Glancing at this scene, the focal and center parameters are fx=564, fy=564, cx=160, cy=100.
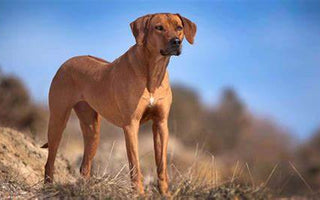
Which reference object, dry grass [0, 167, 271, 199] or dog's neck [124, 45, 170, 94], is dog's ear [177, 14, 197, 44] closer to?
dog's neck [124, 45, 170, 94]

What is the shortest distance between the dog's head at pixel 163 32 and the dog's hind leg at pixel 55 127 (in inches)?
83.5

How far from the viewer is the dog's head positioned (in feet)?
23.8

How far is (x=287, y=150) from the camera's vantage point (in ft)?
114

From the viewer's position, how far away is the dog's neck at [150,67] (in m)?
7.61

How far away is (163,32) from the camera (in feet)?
24.1

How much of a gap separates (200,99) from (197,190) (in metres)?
31.0

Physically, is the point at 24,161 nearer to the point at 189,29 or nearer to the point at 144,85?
the point at 144,85

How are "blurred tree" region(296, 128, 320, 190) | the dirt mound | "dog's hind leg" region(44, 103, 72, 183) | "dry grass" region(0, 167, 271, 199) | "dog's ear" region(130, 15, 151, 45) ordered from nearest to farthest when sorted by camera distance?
"dry grass" region(0, 167, 271, 199), "dog's ear" region(130, 15, 151, 45), "dog's hind leg" region(44, 103, 72, 183), the dirt mound, "blurred tree" region(296, 128, 320, 190)

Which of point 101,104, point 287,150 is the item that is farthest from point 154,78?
point 287,150

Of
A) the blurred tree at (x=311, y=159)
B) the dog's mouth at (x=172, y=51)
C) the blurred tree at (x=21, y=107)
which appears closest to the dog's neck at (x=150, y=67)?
the dog's mouth at (x=172, y=51)

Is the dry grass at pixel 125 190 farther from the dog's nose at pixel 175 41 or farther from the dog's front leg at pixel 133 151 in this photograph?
the dog's nose at pixel 175 41

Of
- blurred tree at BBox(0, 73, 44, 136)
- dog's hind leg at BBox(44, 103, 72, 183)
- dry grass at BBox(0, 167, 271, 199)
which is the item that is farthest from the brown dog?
blurred tree at BBox(0, 73, 44, 136)

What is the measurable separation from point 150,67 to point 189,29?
78cm

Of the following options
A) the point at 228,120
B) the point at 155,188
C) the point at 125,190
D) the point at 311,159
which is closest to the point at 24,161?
the point at 125,190
